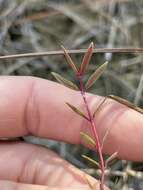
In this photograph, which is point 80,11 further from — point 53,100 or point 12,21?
point 53,100

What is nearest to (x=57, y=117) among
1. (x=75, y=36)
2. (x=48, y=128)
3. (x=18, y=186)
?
(x=48, y=128)

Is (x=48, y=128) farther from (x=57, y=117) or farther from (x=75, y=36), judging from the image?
(x=75, y=36)

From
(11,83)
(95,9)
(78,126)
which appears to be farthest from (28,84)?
(95,9)

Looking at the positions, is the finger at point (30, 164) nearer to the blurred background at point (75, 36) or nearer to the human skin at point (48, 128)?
the human skin at point (48, 128)

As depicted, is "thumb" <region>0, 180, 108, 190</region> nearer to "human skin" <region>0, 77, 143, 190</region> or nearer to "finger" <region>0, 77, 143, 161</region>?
"human skin" <region>0, 77, 143, 190</region>

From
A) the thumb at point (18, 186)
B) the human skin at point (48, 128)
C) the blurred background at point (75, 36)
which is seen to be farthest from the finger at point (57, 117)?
the blurred background at point (75, 36)
